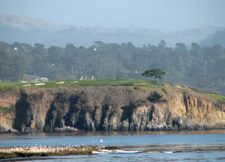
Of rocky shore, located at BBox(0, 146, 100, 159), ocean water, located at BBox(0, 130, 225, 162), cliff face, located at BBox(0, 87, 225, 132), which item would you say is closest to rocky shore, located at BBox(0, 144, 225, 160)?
rocky shore, located at BBox(0, 146, 100, 159)

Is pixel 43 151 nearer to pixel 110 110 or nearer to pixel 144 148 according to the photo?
pixel 144 148

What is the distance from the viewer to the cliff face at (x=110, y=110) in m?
170

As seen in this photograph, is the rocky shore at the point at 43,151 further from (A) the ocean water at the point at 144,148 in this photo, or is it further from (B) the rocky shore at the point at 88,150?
(A) the ocean water at the point at 144,148

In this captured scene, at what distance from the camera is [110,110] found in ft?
568

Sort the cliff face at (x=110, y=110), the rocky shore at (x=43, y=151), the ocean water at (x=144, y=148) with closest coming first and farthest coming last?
the ocean water at (x=144, y=148)
the rocky shore at (x=43, y=151)
the cliff face at (x=110, y=110)

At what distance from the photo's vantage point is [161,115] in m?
170

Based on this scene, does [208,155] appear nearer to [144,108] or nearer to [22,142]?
[22,142]

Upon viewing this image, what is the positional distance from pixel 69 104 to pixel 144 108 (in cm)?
1355

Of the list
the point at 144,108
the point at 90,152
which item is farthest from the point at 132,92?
the point at 90,152

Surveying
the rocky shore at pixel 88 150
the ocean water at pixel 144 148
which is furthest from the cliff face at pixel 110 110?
the rocky shore at pixel 88 150

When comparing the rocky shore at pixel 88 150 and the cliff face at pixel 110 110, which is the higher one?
the cliff face at pixel 110 110

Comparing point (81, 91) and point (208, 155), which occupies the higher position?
point (81, 91)

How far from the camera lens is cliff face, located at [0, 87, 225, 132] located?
170250 mm

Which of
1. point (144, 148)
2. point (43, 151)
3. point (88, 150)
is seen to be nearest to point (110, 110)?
point (144, 148)
